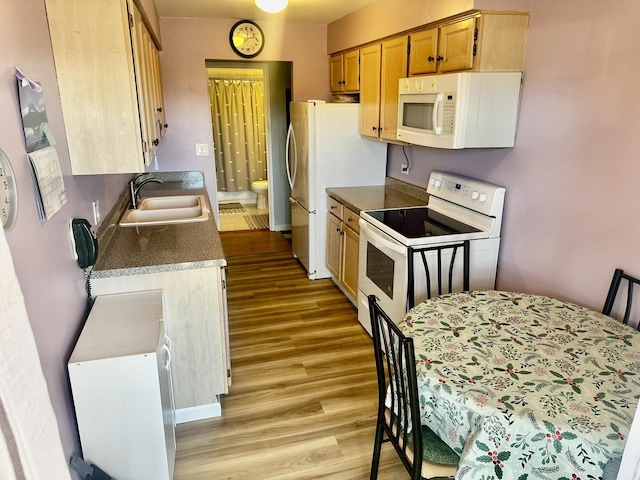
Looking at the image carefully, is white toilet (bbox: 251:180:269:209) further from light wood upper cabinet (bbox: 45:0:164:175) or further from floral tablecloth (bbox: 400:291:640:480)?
floral tablecloth (bbox: 400:291:640:480)

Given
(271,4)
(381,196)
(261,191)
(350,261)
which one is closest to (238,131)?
(261,191)

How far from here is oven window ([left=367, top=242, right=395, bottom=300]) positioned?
273 centimetres

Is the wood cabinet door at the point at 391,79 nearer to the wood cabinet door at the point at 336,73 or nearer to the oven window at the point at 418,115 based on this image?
the oven window at the point at 418,115

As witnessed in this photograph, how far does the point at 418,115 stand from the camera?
2730 millimetres

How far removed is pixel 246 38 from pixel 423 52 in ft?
7.04

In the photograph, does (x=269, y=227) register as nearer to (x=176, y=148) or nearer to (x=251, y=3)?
(x=176, y=148)

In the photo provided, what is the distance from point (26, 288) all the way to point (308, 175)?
9.20 ft

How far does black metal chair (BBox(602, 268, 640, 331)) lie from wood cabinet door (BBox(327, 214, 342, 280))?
6.76 ft

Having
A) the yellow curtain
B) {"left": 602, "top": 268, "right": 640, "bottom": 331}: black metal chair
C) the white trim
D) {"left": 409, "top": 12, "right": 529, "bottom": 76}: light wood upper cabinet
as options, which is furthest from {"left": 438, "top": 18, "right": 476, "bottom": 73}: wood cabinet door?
the yellow curtain

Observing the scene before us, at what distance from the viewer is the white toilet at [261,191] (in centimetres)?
665

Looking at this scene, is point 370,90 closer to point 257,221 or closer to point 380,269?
point 380,269

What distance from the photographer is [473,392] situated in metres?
1.31

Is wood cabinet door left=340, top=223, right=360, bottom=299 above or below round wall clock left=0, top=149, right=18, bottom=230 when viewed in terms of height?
below

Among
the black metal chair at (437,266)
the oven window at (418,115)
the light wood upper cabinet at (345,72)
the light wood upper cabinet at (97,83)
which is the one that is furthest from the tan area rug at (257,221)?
the light wood upper cabinet at (97,83)
